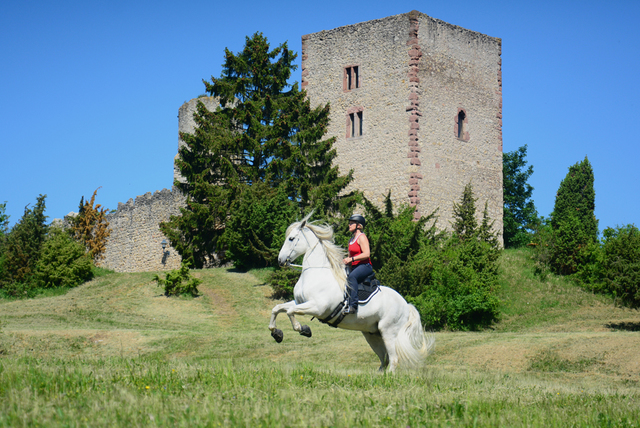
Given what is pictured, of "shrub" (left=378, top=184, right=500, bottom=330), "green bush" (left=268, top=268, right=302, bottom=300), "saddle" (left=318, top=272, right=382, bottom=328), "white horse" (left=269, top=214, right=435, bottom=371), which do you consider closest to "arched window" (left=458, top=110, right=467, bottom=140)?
"shrub" (left=378, top=184, right=500, bottom=330)

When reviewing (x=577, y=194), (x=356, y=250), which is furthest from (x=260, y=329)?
(x=577, y=194)

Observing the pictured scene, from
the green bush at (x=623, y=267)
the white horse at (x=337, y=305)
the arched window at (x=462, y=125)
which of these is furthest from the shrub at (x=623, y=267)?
the arched window at (x=462, y=125)

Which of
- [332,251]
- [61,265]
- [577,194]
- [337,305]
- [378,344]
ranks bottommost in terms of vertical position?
[378,344]

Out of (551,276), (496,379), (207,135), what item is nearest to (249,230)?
(207,135)

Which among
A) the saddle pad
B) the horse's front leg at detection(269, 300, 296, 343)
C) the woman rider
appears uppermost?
the woman rider

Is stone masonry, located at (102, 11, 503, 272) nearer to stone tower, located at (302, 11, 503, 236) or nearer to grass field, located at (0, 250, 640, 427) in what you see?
stone tower, located at (302, 11, 503, 236)

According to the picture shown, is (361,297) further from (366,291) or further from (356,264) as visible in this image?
(356,264)

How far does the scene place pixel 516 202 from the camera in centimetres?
4750

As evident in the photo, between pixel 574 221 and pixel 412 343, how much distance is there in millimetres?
18821

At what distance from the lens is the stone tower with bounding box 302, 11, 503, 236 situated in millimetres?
29875

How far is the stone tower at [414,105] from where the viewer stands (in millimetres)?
29875

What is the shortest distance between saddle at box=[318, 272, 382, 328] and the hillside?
2436 mm

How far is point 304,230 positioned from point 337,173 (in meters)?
20.5

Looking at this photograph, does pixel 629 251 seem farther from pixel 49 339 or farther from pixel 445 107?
pixel 49 339
